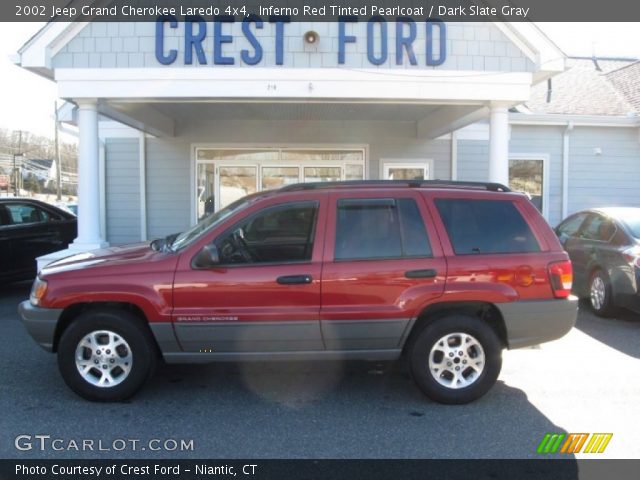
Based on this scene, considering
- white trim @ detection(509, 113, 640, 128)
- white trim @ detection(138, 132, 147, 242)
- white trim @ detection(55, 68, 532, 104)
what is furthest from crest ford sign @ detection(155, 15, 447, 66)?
white trim @ detection(509, 113, 640, 128)

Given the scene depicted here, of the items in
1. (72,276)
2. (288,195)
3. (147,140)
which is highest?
(147,140)

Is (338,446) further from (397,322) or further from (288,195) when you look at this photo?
(288,195)

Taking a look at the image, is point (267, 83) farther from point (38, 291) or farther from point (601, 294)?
point (601, 294)

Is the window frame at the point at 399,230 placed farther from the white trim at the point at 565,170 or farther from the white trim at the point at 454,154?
the white trim at the point at 565,170

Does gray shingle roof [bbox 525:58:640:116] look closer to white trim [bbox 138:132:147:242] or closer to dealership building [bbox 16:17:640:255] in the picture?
dealership building [bbox 16:17:640:255]

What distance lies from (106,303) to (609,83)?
49.1 feet

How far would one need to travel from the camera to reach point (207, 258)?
449cm

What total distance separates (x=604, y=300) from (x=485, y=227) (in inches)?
152

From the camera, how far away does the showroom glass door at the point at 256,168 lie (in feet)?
41.8

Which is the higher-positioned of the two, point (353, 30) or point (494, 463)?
point (353, 30)

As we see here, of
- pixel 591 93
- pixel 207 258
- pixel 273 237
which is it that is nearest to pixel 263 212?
pixel 273 237

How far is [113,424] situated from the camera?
4305mm

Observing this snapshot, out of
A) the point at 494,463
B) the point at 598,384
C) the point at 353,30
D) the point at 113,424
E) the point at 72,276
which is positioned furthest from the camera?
the point at 353,30


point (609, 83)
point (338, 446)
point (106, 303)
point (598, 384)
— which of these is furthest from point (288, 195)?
point (609, 83)
